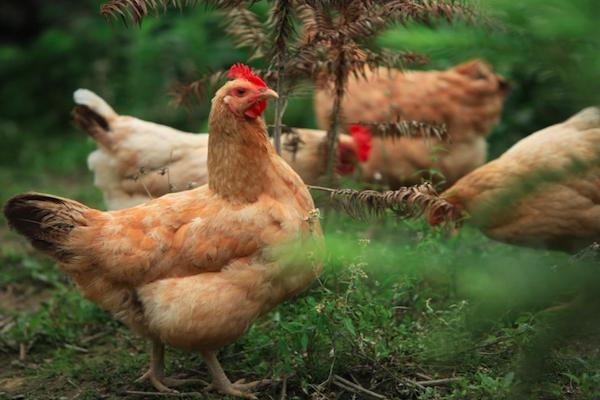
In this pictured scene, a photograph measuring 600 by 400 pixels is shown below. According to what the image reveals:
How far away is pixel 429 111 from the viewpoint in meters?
6.01

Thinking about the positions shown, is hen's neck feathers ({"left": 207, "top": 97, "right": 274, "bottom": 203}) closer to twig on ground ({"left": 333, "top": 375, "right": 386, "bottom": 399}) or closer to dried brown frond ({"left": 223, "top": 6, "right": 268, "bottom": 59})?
dried brown frond ({"left": 223, "top": 6, "right": 268, "bottom": 59})

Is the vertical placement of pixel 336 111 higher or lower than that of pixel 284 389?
higher

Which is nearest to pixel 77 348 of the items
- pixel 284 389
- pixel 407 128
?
pixel 284 389

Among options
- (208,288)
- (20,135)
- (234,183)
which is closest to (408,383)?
(208,288)

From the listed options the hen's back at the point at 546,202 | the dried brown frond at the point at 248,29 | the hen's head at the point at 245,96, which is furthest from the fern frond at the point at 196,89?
the hen's back at the point at 546,202

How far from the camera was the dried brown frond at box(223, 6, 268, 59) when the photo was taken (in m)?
3.99

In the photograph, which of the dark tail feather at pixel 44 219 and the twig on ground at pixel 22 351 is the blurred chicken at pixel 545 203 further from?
the twig on ground at pixel 22 351

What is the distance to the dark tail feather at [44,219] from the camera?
3469mm

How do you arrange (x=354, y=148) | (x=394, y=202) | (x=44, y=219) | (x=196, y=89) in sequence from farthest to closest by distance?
(x=354, y=148), (x=196, y=89), (x=44, y=219), (x=394, y=202)

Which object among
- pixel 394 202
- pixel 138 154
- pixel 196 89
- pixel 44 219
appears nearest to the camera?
pixel 394 202

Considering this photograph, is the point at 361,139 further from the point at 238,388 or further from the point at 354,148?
the point at 238,388

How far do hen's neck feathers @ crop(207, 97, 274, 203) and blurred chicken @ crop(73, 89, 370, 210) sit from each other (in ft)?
4.55

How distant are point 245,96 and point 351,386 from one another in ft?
4.61

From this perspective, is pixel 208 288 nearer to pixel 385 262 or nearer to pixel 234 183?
pixel 234 183
